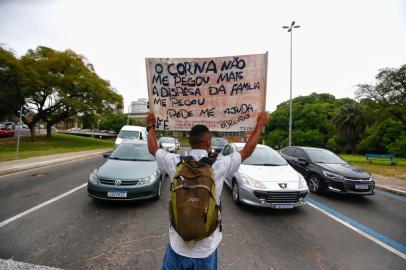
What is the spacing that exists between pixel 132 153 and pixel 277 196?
171 inches

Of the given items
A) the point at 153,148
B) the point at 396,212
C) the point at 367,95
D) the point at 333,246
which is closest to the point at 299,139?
the point at 367,95

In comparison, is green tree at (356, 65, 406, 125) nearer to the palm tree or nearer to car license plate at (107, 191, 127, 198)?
the palm tree

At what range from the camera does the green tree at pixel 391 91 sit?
67.8 feet

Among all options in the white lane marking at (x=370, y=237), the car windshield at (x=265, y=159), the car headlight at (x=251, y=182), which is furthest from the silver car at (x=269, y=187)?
the white lane marking at (x=370, y=237)

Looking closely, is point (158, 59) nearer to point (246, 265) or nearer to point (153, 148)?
point (153, 148)

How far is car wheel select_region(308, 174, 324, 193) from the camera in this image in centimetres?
704

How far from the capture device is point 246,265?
304 cm

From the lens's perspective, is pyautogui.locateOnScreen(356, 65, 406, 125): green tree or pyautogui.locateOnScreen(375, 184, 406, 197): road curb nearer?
pyautogui.locateOnScreen(375, 184, 406, 197): road curb

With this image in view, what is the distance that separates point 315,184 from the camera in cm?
731

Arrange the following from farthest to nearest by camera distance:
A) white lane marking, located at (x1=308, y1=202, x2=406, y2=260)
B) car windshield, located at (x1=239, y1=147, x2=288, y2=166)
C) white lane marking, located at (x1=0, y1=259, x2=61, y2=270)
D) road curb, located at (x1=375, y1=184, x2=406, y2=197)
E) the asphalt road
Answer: road curb, located at (x1=375, y1=184, x2=406, y2=197), car windshield, located at (x1=239, y1=147, x2=288, y2=166), white lane marking, located at (x1=308, y1=202, x2=406, y2=260), the asphalt road, white lane marking, located at (x1=0, y1=259, x2=61, y2=270)

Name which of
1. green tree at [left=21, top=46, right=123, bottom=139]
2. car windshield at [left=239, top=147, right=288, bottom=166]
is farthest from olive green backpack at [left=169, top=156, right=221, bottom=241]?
green tree at [left=21, top=46, right=123, bottom=139]

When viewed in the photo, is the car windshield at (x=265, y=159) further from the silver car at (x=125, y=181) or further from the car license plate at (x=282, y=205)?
the silver car at (x=125, y=181)

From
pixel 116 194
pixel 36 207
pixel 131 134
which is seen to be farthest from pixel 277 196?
pixel 131 134

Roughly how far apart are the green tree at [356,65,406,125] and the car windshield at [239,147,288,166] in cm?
2087
